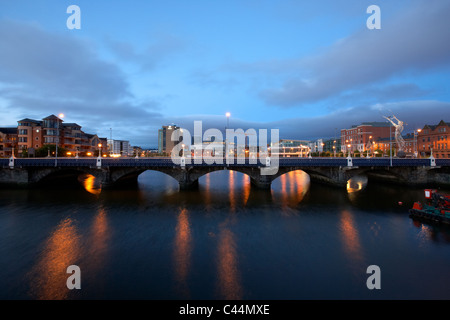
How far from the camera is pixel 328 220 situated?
1006 inches

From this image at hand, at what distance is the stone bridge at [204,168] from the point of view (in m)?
41.3

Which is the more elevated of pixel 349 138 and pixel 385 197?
pixel 349 138

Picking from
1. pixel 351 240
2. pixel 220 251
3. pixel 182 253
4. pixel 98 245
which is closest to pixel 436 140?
pixel 351 240

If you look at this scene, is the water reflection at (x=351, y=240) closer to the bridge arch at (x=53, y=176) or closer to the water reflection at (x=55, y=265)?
the water reflection at (x=55, y=265)

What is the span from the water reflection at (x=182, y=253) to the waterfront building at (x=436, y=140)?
99198 millimetres

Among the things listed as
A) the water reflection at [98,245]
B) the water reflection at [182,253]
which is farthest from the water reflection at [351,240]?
the water reflection at [98,245]

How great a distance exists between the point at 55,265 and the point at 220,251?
40.3 feet

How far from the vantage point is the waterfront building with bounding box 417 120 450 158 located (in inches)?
3155

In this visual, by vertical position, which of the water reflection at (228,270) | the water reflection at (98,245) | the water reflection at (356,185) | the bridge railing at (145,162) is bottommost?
the water reflection at (228,270)

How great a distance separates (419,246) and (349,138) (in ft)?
463
